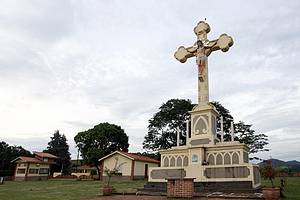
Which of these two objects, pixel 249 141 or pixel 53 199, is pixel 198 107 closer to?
pixel 53 199

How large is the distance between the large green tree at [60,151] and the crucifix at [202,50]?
5628cm

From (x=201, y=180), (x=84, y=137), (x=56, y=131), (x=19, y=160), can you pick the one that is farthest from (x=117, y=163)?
(x=56, y=131)

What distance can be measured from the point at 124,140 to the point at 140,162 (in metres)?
12.1

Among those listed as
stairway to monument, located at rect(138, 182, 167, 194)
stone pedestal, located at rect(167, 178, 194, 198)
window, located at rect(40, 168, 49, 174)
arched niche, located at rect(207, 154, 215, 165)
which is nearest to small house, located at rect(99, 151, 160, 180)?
stairway to monument, located at rect(138, 182, 167, 194)

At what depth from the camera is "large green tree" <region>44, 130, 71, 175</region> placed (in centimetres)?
7224

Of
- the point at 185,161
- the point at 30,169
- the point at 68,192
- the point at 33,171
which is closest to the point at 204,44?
the point at 185,161

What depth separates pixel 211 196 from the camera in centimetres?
1377

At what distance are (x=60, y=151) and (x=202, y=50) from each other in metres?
68.5

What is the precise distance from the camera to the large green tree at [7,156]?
196 feet

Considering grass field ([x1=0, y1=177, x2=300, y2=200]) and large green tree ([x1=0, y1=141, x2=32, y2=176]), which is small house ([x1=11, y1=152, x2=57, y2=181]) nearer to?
large green tree ([x1=0, y1=141, x2=32, y2=176])

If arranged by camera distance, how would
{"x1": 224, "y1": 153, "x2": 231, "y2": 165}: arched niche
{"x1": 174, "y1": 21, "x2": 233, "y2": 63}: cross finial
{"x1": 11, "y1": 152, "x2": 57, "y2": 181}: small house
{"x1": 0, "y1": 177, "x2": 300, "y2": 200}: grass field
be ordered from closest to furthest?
1. {"x1": 0, "y1": 177, "x2": 300, "y2": 200}: grass field
2. {"x1": 224, "y1": 153, "x2": 231, "y2": 165}: arched niche
3. {"x1": 174, "y1": 21, "x2": 233, "y2": 63}: cross finial
4. {"x1": 11, "y1": 152, "x2": 57, "y2": 181}: small house

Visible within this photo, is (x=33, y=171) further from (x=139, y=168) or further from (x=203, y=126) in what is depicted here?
(x=203, y=126)

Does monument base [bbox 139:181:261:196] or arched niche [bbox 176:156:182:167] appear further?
arched niche [bbox 176:156:182:167]

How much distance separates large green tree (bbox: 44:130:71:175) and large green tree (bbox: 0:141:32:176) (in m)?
9.61
